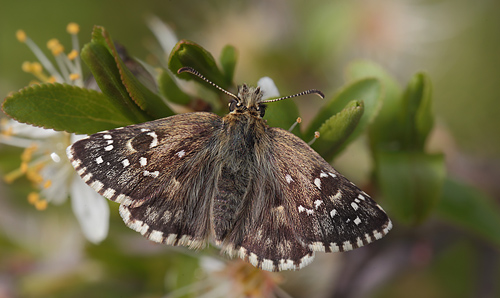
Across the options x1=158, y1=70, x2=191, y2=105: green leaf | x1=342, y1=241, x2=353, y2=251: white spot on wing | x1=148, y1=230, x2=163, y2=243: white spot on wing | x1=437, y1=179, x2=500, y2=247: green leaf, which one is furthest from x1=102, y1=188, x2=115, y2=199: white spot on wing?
x1=437, y1=179, x2=500, y2=247: green leaf

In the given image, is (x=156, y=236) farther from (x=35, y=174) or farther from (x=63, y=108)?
(x=35, y=174)

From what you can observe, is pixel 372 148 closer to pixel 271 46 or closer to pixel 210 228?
pixel 210 228

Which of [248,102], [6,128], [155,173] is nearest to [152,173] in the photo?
[155,173]

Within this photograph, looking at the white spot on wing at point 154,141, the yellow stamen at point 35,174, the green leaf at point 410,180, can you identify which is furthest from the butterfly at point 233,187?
the yellow stamen at point 35,174

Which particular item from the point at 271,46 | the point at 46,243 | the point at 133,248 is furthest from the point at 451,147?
the point at 46,243

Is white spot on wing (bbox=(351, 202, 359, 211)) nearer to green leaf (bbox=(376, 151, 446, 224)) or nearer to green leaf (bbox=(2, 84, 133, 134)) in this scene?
green leaf (bbox=(376, 151, 446, 224))

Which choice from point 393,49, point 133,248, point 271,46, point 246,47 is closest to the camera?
point 133,248
